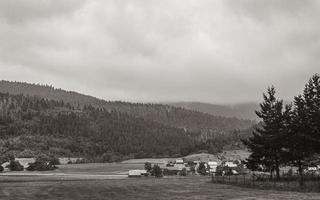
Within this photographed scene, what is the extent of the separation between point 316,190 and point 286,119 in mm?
25337

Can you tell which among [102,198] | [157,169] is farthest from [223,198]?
[157,169]

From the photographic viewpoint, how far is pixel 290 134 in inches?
3469

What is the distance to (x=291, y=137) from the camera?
86.6m

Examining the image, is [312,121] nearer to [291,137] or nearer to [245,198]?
[291,137]

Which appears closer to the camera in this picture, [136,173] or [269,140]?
[269,140]

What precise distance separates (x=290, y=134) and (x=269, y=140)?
383cm

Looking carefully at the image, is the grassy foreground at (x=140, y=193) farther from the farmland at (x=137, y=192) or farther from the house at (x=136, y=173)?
the house at (x=136, y=173)

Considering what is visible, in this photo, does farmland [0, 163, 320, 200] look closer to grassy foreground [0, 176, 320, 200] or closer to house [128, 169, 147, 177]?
grassy foreground [0, 176, 320, 200]

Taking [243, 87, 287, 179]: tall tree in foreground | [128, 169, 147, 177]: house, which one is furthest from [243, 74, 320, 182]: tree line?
[128, 169, 147, 177]: house

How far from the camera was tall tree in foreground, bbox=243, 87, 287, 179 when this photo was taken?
89.8 meters

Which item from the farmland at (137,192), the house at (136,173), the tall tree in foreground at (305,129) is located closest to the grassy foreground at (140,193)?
the farmland at (137,192)

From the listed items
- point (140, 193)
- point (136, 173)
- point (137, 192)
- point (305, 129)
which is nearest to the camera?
point (140, 193)

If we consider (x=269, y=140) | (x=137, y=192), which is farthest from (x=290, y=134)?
(x=137, y=192)

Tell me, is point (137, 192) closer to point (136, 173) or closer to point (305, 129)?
point (305, 129)
